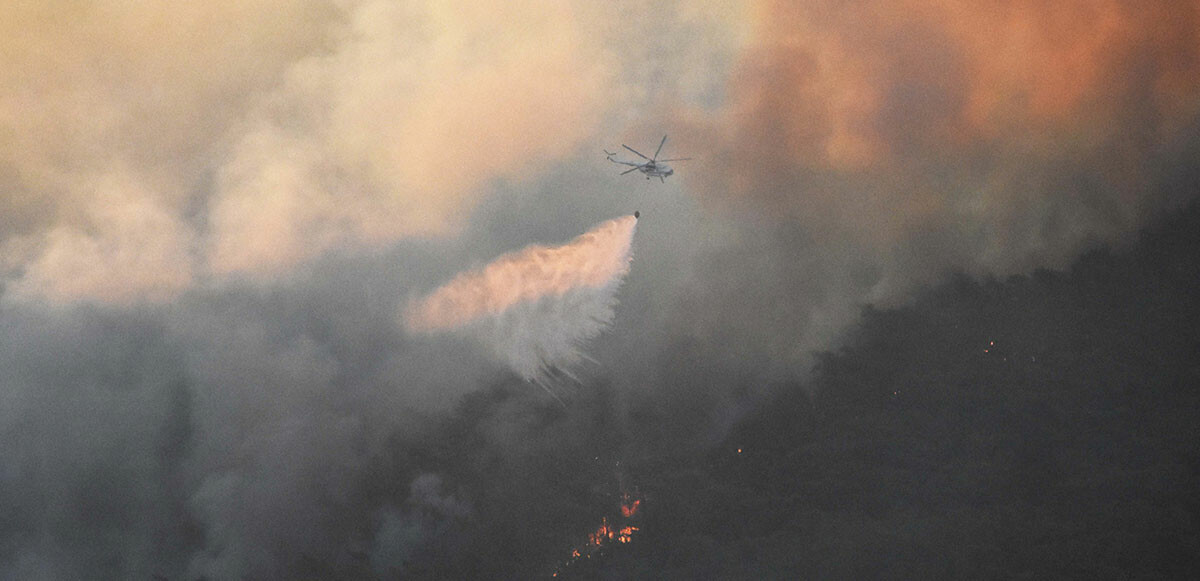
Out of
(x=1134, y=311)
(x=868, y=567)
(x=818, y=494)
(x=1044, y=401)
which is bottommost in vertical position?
(x=868, y=567)

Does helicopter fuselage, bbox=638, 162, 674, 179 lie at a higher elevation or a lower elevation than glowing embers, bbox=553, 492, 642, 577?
higher

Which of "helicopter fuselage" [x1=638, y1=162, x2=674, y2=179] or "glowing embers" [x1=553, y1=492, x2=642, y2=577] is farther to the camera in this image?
"glowing embers" [x1=553, y1=492, x2=642, y2=577]

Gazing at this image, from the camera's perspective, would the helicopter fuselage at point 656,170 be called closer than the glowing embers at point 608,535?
Yes

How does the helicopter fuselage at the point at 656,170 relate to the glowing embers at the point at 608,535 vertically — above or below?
above

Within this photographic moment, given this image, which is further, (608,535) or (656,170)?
(608,535)

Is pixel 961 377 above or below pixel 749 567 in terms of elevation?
above

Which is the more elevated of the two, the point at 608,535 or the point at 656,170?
the point at 656,170

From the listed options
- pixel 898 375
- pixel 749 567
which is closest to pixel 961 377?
pixel 898 375

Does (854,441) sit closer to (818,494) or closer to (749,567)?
(818,494)
